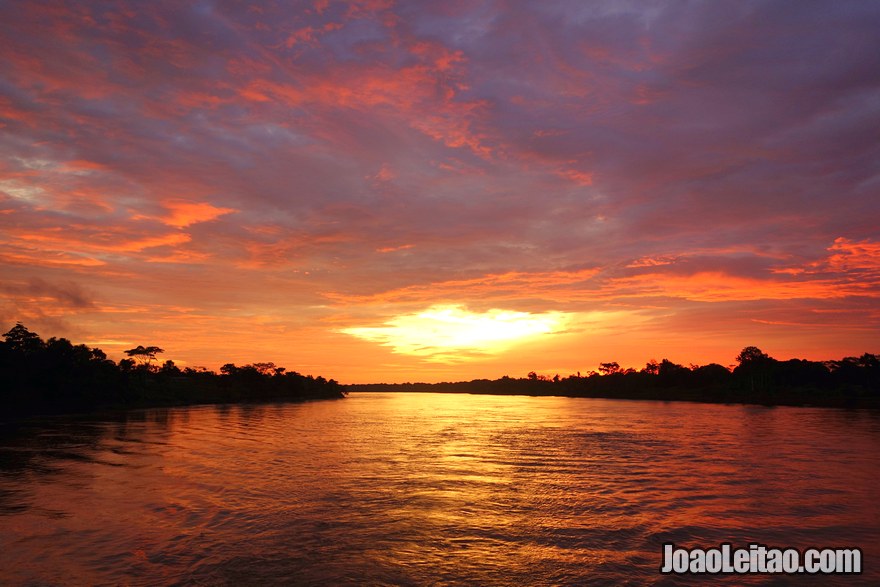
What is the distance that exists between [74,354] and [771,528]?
379 ft

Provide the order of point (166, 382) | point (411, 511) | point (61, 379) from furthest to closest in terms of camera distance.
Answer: point (166, 382)
point (61, 379)
point (411, 511)

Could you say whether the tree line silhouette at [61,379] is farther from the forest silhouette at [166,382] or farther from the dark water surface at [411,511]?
the dark water surface at [411,511]

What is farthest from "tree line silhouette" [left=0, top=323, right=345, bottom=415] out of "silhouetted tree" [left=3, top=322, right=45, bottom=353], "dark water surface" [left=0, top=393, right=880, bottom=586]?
"dark water surface" [left=0, top=393, right=880, bottom=586]

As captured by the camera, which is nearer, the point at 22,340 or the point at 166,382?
the point at 22,340

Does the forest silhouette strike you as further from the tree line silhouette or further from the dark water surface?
the dark water surface

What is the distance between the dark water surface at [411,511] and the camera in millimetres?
14312

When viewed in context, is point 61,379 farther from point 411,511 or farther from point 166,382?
point 411,511

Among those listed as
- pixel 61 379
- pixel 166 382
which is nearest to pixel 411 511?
pixel 61 379

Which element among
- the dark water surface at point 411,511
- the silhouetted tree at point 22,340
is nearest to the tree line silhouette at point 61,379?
the silhouetted tree at point 22,340

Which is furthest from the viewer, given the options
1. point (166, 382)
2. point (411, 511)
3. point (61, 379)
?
point (166, 382)

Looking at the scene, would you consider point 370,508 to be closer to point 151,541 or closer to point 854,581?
point 151,541

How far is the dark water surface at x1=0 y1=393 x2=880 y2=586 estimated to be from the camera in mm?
14312

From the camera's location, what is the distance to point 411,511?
827 inches

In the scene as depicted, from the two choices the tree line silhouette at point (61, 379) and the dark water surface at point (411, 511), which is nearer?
the dark water surface at point (411, 511)
